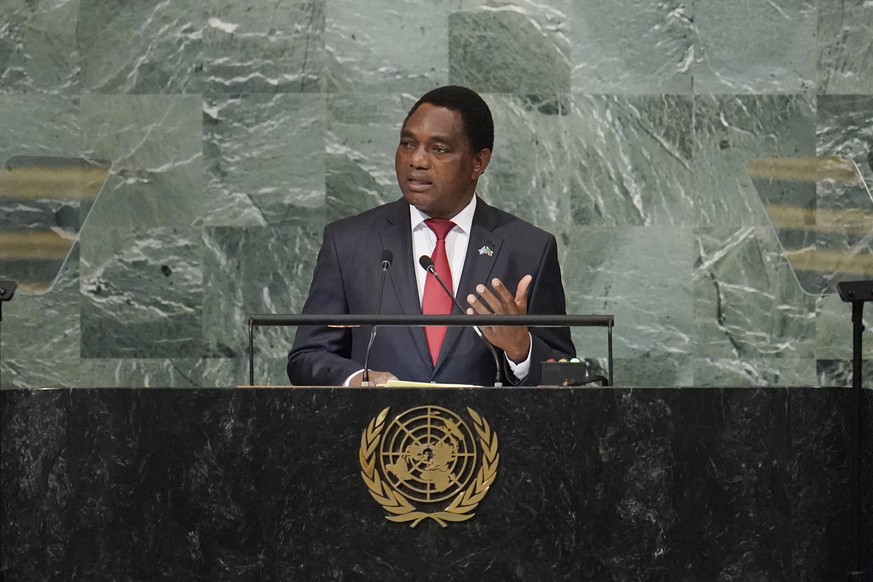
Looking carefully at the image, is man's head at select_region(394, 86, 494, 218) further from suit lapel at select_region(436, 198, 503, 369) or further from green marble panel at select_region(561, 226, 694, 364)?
green marble panel at select_region(561, 226, 694, 364)

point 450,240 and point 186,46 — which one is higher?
point 186,46

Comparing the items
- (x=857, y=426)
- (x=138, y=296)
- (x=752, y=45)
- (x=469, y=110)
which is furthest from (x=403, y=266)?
(x=752, y=45)

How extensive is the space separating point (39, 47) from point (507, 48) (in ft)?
7.06

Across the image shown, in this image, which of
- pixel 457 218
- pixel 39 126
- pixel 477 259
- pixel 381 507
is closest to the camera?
pixel 381 507

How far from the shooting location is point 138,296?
643 centimetres

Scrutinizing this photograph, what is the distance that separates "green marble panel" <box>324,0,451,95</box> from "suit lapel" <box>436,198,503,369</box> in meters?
1.65

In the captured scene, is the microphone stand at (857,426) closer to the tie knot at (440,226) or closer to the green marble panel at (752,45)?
the tie knot at (440,226)

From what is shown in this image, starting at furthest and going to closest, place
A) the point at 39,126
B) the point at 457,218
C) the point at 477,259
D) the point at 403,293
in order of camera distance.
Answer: the point at 39,126, the point at 457,218, the point at 477,259, the point at 403,293

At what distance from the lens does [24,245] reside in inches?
252

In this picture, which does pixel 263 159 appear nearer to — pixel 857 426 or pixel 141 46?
pixel 141 46

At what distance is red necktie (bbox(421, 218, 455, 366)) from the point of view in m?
4.71

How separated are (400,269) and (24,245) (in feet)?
7.84

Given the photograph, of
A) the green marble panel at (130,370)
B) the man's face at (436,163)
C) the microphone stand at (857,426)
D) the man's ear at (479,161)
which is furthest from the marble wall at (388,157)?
the microphone stand at (857,426)

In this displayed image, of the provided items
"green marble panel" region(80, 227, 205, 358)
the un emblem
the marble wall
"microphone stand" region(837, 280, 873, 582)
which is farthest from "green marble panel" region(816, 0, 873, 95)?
the un emblem
